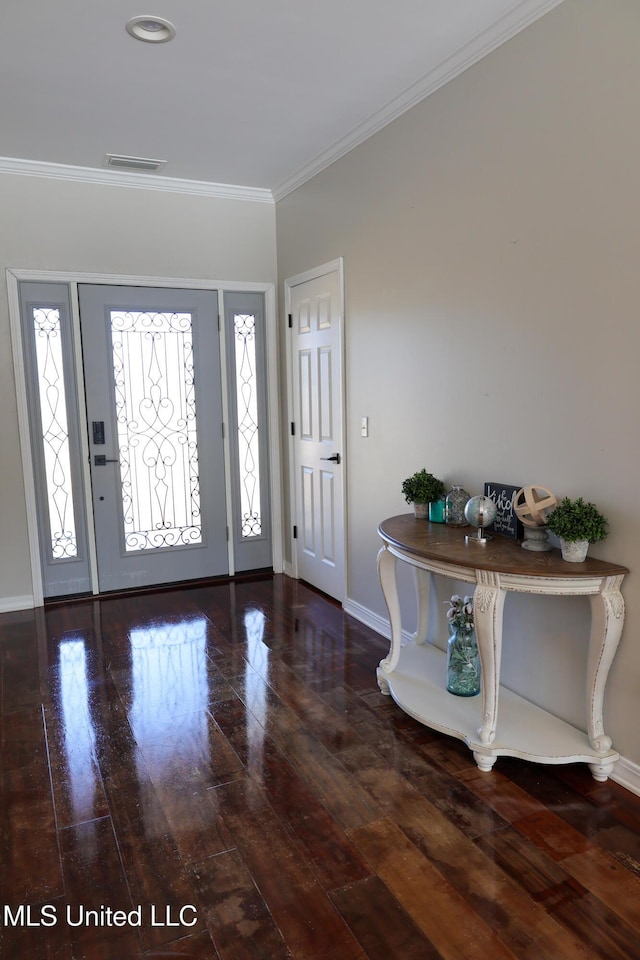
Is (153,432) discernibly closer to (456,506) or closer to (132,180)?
(132,180)

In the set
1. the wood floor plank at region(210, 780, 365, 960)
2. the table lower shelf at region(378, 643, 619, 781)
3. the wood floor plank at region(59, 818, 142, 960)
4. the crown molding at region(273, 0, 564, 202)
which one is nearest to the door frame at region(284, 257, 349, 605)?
the crown molding at region(273, 0, 564, 202)

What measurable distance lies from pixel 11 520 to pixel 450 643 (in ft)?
9.77

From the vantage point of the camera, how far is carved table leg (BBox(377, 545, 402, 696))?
295 centimetres

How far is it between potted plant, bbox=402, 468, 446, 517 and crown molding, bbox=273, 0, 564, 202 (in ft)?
5.80

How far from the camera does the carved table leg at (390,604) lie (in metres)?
2.95

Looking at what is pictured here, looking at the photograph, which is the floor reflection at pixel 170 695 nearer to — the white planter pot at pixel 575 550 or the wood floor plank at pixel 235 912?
the wood floor plank at pixel 235 912

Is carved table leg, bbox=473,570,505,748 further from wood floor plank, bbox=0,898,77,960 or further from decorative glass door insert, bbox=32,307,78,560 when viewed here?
decorative glass door insert, bbox=32,307,78,560

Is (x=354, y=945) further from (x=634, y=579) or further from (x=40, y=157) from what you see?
(x=40, y=157)

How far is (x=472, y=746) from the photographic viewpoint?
240 centimetres

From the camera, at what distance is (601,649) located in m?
2.24

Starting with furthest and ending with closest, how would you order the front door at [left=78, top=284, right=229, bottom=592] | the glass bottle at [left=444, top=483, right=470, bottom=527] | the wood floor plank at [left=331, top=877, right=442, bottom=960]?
the front door at [left=78, top=284, right=229, bottom=592] → the glass bottle at [left=444, top=483, right=470, bottom=527] → the wood floor plank at [left=331, top=877, right=442, bottom=960]

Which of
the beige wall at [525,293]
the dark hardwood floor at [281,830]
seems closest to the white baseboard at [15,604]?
the dark hardwood floor at [281,830]

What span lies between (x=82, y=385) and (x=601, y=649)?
351 cm

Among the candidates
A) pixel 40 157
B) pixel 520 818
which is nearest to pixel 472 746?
pixel 520 818
